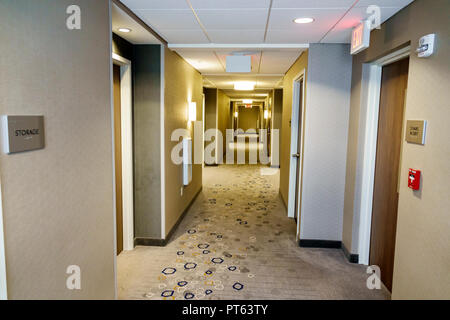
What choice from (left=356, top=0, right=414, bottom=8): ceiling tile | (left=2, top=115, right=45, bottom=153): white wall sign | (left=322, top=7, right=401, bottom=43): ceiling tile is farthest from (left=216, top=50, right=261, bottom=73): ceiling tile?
(left=2, top=115, right=45, bottom=153): white wall sign

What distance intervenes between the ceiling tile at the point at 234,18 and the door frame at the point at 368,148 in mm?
1114

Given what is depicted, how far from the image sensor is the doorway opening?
8.45 ft

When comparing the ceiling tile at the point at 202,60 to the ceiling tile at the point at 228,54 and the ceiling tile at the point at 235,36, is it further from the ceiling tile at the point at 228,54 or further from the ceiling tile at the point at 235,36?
the ceiling tile at the point at 235,36

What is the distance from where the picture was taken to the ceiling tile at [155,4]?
216cm

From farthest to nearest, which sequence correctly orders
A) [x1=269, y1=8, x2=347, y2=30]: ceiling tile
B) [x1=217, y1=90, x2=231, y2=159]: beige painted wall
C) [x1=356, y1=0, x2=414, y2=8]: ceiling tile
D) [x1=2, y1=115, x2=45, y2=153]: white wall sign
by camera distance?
[x1=217, y1=90, x2=231, y2=159]: beige painted wall, [x1=269, y1=8, x2=347, y2=30]: ceiling tile, [x1=356, y1=0, x2=414, y2=8]: ceiling tile, [x1=2, y1=115, x2=45, y2=153]: white wall sign

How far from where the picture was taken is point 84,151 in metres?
1.78

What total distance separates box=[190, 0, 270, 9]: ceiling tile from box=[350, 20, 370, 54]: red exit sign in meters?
0.84

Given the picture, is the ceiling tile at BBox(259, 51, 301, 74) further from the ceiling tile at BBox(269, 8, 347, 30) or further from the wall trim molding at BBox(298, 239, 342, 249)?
the wall trim molding at BBox(298, 239, 342, 249)

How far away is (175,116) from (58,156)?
2.47m

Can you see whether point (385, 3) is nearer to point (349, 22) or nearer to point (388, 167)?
point (349, 22)

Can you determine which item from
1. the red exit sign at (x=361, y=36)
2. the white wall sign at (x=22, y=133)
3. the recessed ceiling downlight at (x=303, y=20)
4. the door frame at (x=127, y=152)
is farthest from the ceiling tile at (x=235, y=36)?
the white wall sign at (x=22, y=133)

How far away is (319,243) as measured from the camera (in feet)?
11.6
